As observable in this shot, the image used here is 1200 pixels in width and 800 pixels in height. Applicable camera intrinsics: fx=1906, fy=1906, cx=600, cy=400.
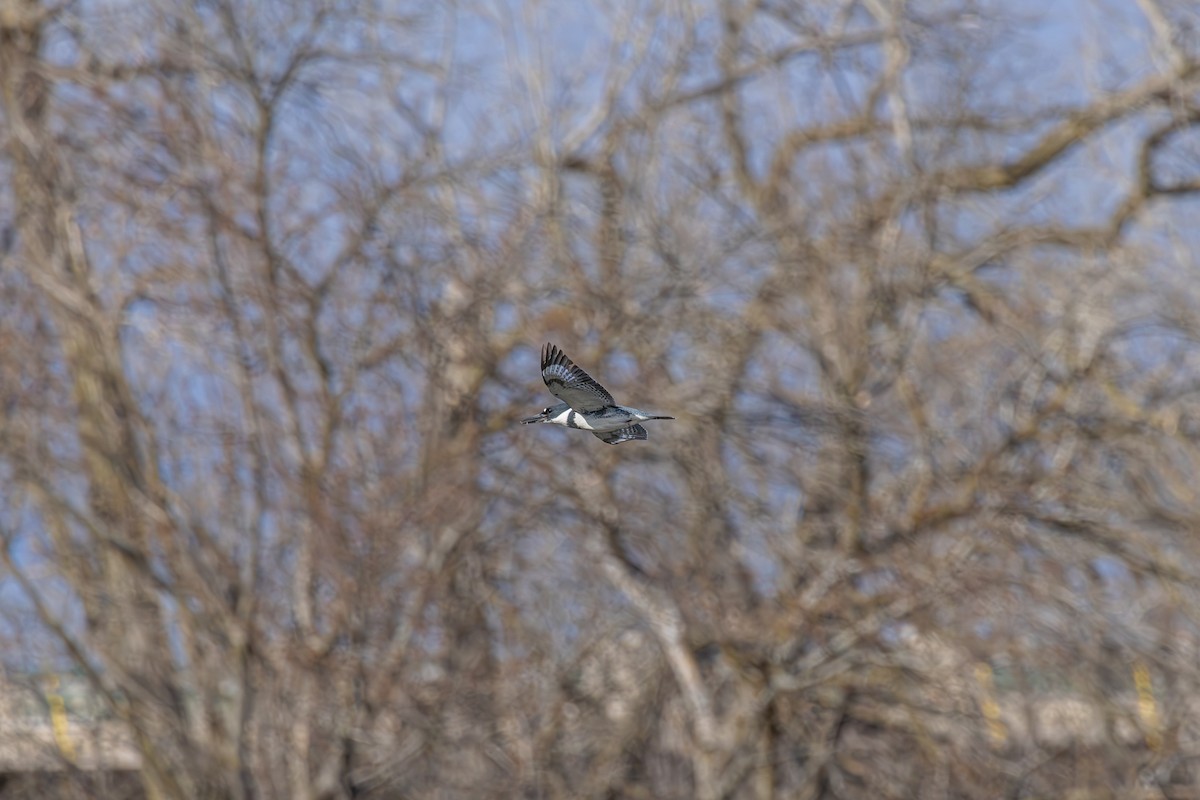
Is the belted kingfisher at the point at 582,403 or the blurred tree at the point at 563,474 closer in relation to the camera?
the belted kingfisher at the point at 582,403

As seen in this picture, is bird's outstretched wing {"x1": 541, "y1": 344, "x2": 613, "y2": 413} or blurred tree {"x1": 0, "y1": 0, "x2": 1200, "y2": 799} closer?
bird's outstretched wing {"x1": 541, "y1": 344, "x2": 613, "y2": 413}

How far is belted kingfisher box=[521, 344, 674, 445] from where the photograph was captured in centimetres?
381

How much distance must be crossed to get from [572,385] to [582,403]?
5 cm

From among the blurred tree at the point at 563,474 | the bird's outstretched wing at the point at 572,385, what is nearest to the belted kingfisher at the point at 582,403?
the bird's outstretched wing at the point at 572,385

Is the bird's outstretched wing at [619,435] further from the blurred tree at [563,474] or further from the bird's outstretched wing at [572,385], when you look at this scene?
the blurred tree at [563,474]

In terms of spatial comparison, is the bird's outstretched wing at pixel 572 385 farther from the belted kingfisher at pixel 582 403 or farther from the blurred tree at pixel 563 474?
the blurred tree at pixel 563 474

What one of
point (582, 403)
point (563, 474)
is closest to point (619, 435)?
point (582, 403)

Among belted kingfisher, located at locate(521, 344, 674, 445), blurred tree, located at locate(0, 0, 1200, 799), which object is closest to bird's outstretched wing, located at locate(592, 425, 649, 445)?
belted kingfisher, located at locate(521, 344, 674, 445)

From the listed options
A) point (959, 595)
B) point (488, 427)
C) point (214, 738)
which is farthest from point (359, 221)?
point (959, 595)

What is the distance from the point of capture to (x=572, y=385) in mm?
3855

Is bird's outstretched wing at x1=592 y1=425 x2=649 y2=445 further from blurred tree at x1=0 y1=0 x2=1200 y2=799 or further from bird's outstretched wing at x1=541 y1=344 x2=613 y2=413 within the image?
blurred tree at x1=0 y1=0 x2=1200 y2=799

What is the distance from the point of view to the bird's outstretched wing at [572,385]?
12.6ft

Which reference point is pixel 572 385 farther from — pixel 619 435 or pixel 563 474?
pixel 563 474

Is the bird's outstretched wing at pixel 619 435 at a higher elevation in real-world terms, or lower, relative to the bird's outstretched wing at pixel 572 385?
lower
